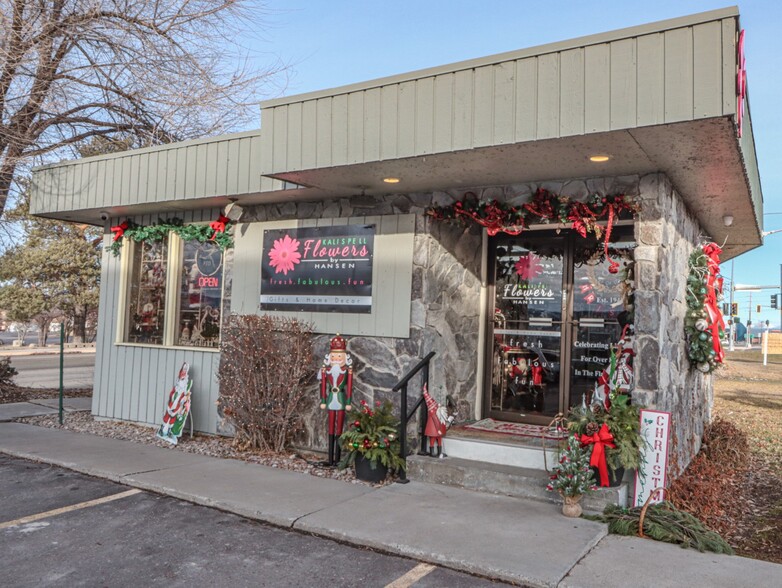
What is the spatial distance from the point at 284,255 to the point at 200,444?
2482 mm

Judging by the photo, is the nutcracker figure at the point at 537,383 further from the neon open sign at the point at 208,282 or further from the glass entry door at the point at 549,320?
the neon open sign at the point at 208,282

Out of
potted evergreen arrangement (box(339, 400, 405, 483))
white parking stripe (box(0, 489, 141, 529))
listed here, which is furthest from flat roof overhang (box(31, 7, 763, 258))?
white parking stripe (box(0, 489, 141, 529))

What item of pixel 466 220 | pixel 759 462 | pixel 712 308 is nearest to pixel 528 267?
pixel 466 220

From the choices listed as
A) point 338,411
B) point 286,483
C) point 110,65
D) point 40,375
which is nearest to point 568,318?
point 338,411

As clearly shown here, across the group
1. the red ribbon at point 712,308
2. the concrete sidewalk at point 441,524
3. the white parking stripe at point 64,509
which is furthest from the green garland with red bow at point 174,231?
the red ribbon at point 712,308

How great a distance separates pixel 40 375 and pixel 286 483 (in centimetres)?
1541

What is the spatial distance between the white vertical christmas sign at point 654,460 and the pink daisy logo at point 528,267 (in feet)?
7.34

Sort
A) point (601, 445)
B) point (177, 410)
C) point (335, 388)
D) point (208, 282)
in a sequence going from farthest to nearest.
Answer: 1. point (208, 282)
2. point (177, 410)
3. point (335, 388)
4. point (601, 445)

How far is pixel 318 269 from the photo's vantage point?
734 cm

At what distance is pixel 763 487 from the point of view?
6.72m

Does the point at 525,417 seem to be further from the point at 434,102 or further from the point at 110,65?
the point at 110,65

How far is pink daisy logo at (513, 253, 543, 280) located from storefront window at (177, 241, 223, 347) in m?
3.81

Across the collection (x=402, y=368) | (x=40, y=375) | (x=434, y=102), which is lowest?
(x=40, y=375)

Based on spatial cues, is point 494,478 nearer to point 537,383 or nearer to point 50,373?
point 537,383
